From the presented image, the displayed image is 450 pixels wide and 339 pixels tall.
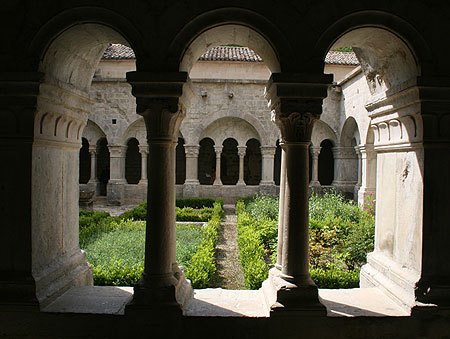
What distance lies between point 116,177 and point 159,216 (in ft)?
53.7

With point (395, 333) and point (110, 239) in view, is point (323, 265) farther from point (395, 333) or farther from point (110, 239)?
point (110, 239)

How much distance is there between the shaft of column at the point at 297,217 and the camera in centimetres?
360

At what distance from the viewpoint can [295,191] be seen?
362 centimetres

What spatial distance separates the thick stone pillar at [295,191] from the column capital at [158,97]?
86cm

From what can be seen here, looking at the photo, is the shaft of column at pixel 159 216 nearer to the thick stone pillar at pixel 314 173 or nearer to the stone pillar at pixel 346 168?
the thick stone pillar at pixel 314 173

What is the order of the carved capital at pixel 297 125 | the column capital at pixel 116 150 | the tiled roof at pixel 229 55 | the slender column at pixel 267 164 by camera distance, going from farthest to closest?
the tiled roof at pixel 229 55
the column capital at pixel 116 150
the slender column at pixel 267 164
the carved capital at pixel 297 125

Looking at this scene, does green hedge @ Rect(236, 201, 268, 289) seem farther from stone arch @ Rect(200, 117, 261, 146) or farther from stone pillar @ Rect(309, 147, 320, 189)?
stone arch @ Rect(200, 117, 261, 146)

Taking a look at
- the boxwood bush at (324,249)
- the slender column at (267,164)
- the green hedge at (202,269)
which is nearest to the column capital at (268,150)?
the slender column at (267,164)

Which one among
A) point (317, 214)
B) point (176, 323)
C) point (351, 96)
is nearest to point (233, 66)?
point (351, 96)

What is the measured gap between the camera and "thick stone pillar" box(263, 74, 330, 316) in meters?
3.48

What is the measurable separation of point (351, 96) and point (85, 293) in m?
15.1

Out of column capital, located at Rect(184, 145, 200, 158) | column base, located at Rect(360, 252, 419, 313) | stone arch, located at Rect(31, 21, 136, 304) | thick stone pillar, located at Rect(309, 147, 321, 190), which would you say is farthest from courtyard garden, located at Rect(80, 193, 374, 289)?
column capital, located at Rect(184, 145, 200, 158)

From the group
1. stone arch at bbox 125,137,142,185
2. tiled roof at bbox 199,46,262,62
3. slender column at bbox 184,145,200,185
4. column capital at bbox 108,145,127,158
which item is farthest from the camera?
stone arch at bbox 125,137,142,185

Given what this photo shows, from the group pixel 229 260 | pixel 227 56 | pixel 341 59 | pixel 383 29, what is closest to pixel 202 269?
pixel 229 260
